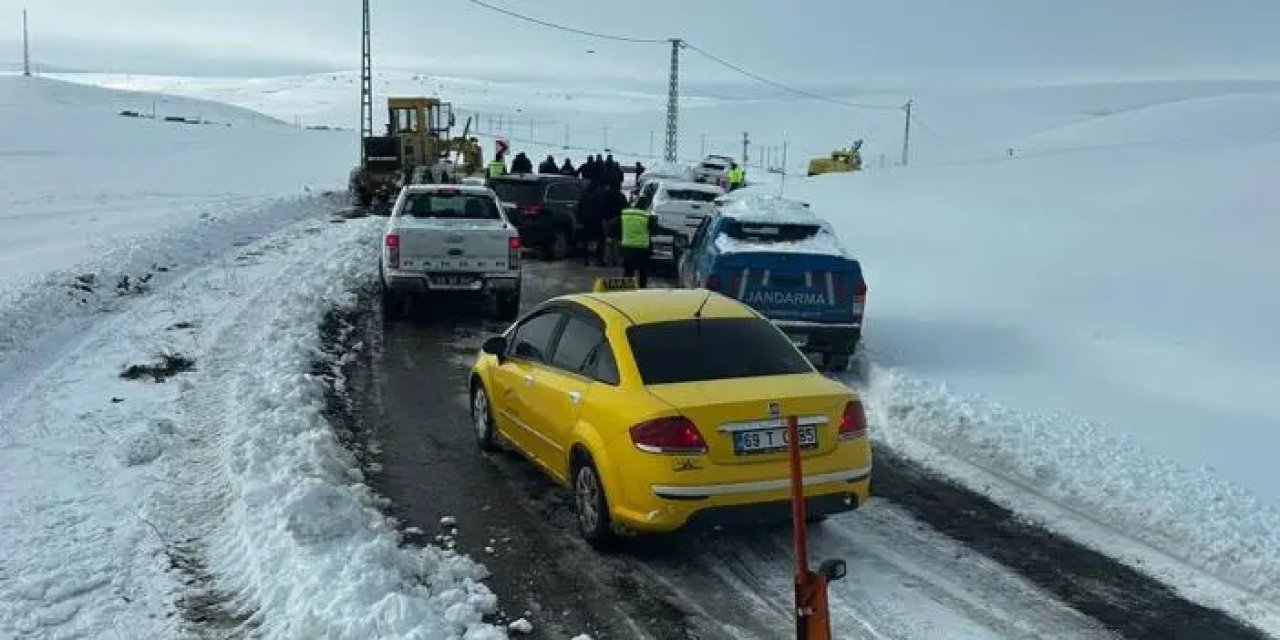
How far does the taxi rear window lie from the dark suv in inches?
565

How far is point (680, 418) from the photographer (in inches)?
243

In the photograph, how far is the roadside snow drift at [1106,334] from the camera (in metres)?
7.86

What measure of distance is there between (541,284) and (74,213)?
15.8 meters

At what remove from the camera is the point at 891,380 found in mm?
11156

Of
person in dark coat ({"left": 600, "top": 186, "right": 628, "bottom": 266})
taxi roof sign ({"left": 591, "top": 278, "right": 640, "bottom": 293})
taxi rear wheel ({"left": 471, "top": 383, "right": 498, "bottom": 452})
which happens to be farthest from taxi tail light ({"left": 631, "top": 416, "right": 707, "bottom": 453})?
person in dark coat ({"left": 600, "top": 186, "right": 628, "bottom": 266})

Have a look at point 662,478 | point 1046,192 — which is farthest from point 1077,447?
point 1046,192

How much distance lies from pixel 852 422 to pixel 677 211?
14848 mm

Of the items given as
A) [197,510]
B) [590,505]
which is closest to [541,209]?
[197,510]

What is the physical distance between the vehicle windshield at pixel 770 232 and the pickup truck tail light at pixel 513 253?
320cm

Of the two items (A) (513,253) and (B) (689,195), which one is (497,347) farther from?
(B) (689,195)

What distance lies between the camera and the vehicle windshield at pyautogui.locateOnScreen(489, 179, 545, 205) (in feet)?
70.1

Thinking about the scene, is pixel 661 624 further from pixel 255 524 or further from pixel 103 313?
pixel 103 313

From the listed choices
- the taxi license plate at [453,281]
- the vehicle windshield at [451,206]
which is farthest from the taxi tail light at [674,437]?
the vehicle windshield at [451,206]

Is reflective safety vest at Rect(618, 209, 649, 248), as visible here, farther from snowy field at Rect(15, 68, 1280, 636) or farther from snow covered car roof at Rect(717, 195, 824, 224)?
snowy field at Rect(15, 68, 1280, 636)
